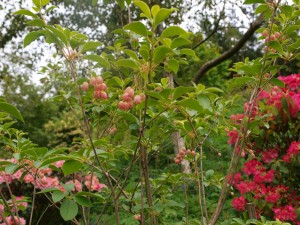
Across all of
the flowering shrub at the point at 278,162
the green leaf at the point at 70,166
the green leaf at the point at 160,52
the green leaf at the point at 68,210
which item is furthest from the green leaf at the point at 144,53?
the flowering shrub at the point at 278,162

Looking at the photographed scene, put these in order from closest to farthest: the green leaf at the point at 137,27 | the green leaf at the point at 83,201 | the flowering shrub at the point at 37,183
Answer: the green leaf at the point at 137,27 → the green leaf at the point at 83,201 → the flowering shrub at the point at 37,183

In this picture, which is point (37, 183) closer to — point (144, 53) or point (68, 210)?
point (68, 210)

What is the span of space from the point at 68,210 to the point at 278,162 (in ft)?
7.06

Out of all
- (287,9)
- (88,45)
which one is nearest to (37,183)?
(88,45)

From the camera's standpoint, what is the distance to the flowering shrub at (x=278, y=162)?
2.79m

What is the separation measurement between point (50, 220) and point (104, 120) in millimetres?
3134

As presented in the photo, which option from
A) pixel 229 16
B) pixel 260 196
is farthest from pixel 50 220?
pixel 229 16

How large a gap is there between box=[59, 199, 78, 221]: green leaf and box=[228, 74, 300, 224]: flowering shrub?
6.04 feet

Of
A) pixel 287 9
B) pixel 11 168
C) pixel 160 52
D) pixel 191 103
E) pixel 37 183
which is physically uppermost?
pixel 287 9

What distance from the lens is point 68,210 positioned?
1.08 meters

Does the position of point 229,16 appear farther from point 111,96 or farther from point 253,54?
point 253,54

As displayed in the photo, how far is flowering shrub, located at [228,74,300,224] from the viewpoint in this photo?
110 inches

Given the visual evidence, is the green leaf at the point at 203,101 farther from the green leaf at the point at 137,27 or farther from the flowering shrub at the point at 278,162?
the flowering shrub at the point at 278,162

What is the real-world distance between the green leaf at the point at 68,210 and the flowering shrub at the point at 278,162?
72.5 inches
